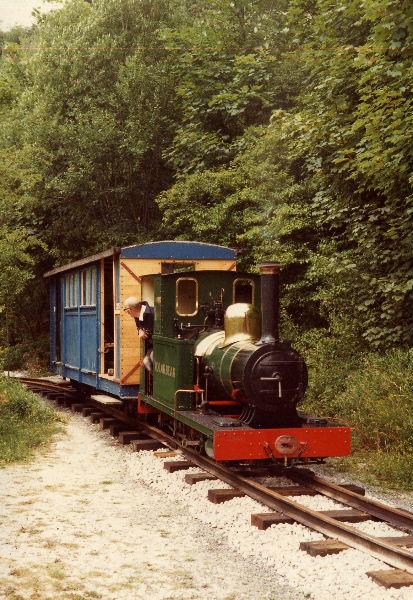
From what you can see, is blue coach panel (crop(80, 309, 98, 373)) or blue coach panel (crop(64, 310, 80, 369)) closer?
blue coach panel (crop(80, 309, 98, 373))

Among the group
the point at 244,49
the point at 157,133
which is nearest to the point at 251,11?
the point at 244,49

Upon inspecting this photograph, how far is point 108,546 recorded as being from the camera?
588 centimetres

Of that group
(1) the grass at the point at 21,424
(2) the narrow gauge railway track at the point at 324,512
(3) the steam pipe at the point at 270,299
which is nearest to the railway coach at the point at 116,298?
(1) the grass at the point at 21,424

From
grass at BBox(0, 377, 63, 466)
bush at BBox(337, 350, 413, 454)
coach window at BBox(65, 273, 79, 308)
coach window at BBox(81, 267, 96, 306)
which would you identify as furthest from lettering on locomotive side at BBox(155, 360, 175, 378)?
coach window at BBox(65, 273, 79, 308)

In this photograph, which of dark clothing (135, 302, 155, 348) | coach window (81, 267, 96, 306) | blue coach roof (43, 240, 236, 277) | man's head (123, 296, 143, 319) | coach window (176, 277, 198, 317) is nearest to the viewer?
coach window (176, 277, 198, 317)

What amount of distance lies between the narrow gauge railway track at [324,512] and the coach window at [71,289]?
5.33 m

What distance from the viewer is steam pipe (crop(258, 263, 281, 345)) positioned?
734 cm

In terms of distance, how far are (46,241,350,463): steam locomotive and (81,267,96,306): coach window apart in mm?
19

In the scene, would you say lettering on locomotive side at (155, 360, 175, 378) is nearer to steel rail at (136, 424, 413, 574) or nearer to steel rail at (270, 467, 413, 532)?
steel rail at (136, 424, 413, 574)

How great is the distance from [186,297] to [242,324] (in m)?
1.45

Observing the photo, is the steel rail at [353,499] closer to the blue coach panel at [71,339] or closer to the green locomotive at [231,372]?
the green locomotive at [231,372]

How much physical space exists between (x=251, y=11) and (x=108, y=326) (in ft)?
42.4

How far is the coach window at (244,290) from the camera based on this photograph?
941cm

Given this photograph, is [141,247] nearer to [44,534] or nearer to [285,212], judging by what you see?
[285,212]
